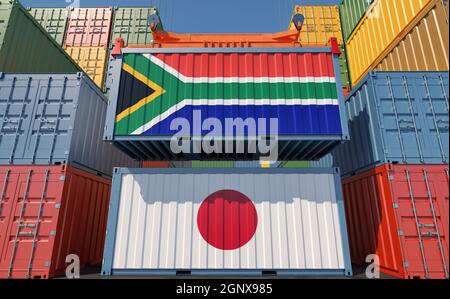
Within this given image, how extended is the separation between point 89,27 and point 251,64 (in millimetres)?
18120

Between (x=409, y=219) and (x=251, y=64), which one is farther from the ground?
(x=251, y=64)

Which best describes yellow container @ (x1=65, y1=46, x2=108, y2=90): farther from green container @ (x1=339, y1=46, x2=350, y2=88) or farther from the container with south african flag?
green container @ (x1=339, y1=46, x2=350, y2=88)

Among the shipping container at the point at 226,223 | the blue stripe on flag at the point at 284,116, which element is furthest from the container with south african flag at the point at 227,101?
the shipping container at the point at 226,223

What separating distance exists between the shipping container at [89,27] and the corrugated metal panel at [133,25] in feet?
1.90

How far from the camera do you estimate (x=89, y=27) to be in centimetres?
1891

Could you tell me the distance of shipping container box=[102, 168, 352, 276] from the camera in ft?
18.2

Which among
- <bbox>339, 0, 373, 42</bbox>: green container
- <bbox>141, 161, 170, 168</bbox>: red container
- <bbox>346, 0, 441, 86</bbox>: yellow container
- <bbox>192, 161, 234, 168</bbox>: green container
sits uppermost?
<bbox>339, 0, 373, 42</bbox>: green container

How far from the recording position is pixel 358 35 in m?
11.9

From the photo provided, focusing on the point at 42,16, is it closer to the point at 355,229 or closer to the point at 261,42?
the point at 261,42

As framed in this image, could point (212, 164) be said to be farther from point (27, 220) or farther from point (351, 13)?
point (27, 220)

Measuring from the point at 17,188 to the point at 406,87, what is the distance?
10131 millimetres

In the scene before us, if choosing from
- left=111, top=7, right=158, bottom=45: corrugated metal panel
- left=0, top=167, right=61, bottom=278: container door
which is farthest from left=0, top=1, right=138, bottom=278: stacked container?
left=111, top=7, right=158, bottom=45: corrugated metal panel

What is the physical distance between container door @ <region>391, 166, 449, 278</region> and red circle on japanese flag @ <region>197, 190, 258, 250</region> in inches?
132

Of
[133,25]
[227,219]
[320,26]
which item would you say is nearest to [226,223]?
[227,219]
